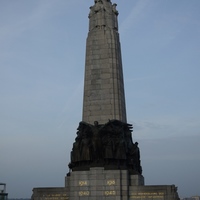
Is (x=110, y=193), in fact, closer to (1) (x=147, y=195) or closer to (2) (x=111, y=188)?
(2) (x=111, y=188)

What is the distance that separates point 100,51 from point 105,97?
327 cm

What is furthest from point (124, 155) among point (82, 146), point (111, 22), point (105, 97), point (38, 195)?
point (111, 22)

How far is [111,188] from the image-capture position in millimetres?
20484

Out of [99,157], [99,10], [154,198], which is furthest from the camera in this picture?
[99,10]

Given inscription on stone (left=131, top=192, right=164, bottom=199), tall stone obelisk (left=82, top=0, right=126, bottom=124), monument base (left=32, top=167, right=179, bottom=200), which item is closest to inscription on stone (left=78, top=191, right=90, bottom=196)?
monument base (left=32, top=167, right=179, bottom=200)

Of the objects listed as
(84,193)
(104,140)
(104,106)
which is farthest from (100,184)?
(104,106)

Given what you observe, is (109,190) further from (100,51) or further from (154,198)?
(100,51)

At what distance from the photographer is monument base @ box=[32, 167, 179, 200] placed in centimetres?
2003

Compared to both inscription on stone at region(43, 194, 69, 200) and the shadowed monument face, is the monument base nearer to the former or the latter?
inscription on stone at region(43, 194, 69, 200)

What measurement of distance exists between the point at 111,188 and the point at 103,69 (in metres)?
7.72

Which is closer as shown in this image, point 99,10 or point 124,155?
point 124,155

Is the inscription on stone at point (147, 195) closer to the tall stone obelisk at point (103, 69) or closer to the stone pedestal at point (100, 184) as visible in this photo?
the stone pedestal at point (100, 184)

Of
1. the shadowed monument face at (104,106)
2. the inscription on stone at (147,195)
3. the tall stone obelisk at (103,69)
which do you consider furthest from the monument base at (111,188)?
the tall stone obelisk at (103,69)

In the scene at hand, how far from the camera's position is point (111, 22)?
81.5 ft
